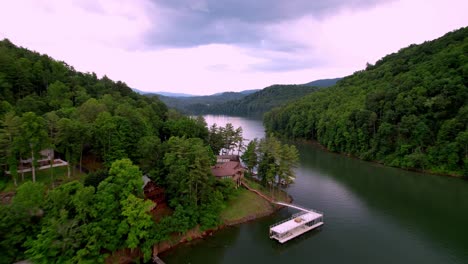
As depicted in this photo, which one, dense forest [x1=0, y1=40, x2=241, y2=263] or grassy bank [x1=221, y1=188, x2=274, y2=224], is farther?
grassy bank [x1=221, y1=188, x2=274, y2=224]

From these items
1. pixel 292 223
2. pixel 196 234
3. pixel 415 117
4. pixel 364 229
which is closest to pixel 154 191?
pixel 196 234

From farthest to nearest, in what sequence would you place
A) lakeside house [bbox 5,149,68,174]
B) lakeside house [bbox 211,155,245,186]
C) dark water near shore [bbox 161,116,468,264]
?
lakeside house [bbox 211,155,245,186] → lakeside house [bbox 5,149,68,174] → dark water near shore [bbox 161,116,468,264]

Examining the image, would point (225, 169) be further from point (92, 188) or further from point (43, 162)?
point (43, 162)

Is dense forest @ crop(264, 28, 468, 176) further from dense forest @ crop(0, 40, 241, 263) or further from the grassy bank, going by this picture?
dense forest @ crop(0, 40, 241, 263)

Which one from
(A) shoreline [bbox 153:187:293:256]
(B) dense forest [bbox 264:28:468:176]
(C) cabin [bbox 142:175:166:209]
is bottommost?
(A) shoreline [bbox 153:187:293:256]

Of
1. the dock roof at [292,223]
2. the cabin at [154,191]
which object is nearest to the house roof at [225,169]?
the cabin at [154,191]

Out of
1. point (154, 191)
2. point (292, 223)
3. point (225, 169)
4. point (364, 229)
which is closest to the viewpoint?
point (154, 191)

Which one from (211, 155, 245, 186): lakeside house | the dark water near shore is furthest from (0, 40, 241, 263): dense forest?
the dark water near shore
